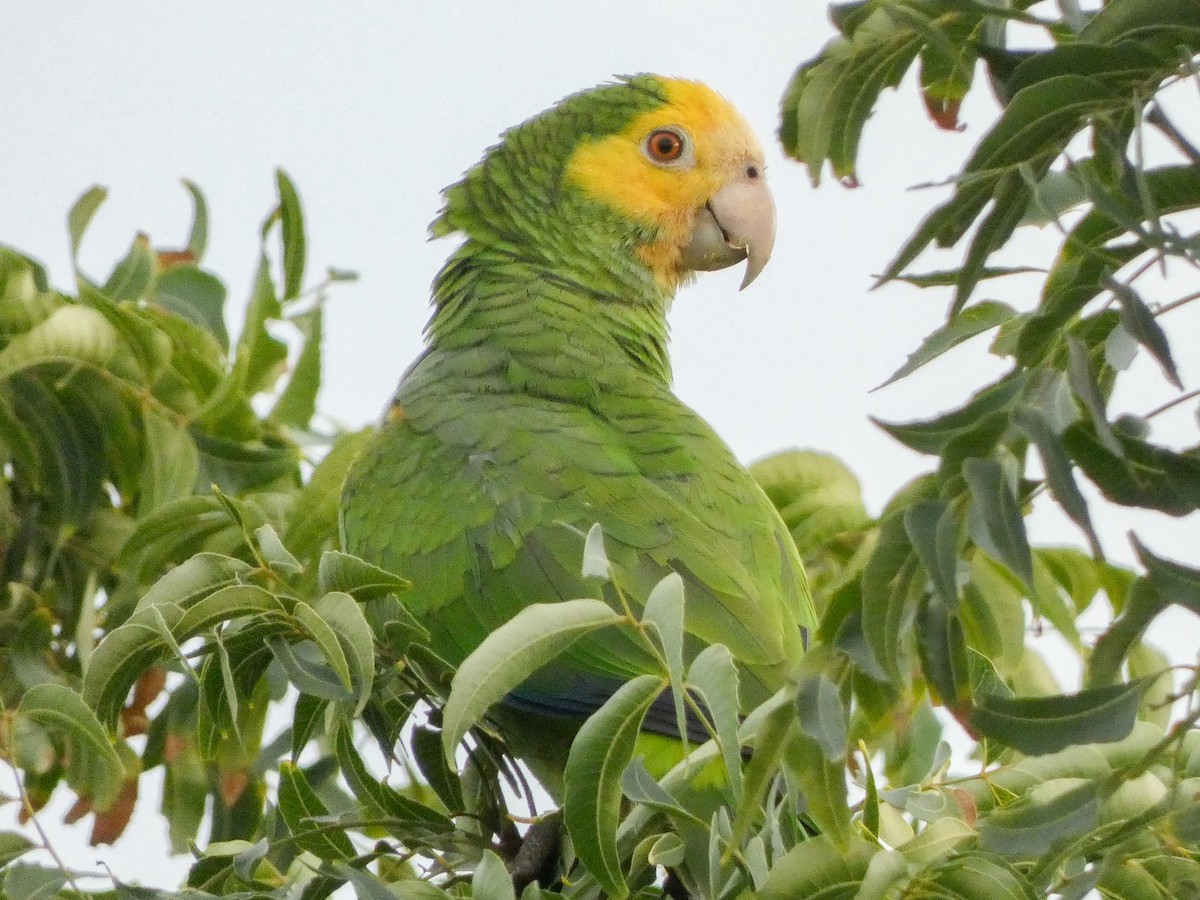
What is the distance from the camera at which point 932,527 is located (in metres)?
0.79

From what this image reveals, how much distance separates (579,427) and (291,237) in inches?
19.9

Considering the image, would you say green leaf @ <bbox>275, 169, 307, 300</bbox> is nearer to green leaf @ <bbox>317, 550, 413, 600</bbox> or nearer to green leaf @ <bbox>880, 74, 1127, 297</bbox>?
green leaf @ <bbox>317, 550, 413, 600</bbox>

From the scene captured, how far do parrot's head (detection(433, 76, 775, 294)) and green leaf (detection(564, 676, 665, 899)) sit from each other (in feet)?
5.10

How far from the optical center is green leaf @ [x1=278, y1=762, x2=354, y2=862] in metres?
1.34

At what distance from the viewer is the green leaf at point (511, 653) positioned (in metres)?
0.98

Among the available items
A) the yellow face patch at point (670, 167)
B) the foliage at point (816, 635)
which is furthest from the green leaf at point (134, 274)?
the yellow face patch at point (670, 167)

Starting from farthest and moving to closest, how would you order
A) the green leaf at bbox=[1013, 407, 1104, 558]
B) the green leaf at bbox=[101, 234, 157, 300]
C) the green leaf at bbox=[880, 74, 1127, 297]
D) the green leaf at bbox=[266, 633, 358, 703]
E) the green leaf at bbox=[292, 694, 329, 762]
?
the green leaf at bbox=[101, 234, 157, 300]
the green leaf at bbox=[292, 694, 329, 762]
the green leaf at bbox=[266, 633, 358, 703]
the green leaf at bbox=[880, 74, 1127, 297]
the green leaf at bbox=[1013, 407, 1104, 558]

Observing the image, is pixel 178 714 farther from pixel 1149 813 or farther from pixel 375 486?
pixel 1149 813

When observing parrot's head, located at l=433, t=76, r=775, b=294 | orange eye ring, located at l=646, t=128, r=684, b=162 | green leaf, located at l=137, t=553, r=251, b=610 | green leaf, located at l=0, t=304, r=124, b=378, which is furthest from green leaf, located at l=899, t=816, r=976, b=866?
orange eye ring, located at l=646, t=128, r=684, b=162

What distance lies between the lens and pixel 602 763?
99 centimetres

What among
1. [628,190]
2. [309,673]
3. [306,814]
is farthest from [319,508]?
[628,190]

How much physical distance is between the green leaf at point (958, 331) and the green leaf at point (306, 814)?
0.73m

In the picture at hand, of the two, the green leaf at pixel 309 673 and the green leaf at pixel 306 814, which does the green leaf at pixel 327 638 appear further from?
the green leaf at pixel 306 814

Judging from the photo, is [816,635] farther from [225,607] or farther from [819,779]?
[225,607]
